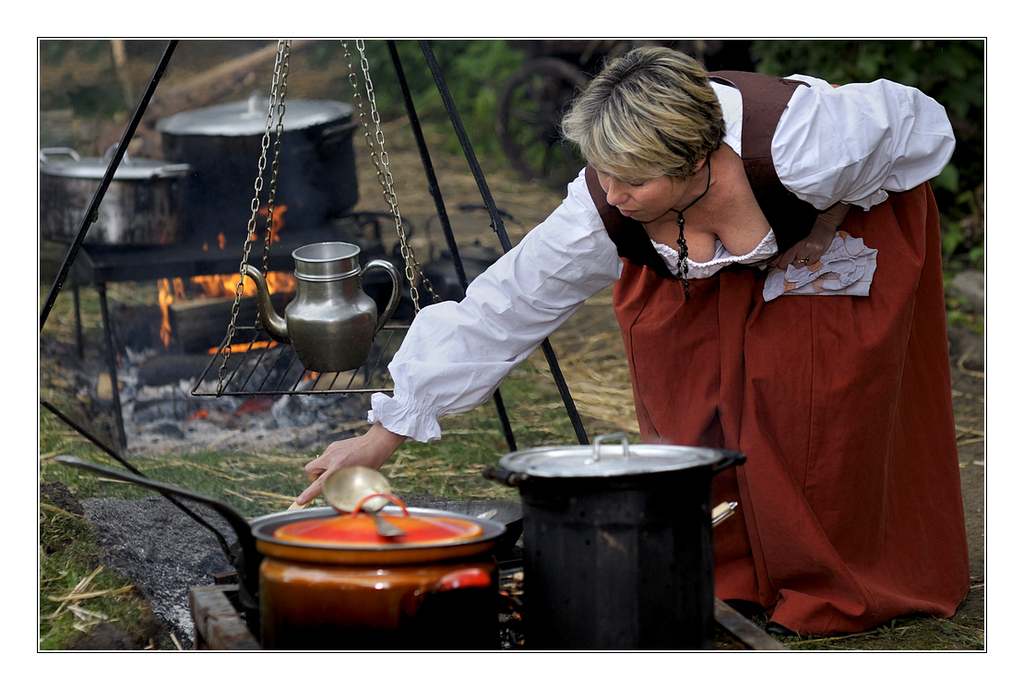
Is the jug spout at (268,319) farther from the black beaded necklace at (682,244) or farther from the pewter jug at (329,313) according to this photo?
the black beaded necklace at (682,244)

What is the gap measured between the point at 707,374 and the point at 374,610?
1144 mm

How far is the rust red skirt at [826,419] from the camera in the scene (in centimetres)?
224

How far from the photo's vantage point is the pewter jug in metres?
2.50

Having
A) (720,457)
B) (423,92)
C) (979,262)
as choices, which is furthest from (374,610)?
(423,92)

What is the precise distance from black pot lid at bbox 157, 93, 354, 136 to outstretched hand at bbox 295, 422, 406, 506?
2302mm

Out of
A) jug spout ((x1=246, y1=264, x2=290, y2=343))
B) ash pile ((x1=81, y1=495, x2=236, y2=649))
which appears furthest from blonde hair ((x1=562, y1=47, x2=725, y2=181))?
ash pile ((x1=81, y1=495, x2=236, y2=649))

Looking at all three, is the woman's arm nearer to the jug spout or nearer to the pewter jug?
the pewter jug

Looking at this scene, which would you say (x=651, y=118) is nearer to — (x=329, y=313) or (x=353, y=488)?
(x=353, y=488)

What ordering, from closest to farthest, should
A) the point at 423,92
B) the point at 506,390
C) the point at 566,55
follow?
the point at 506,390
the point at 566,55
the point at 423,92

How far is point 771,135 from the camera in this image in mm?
1986

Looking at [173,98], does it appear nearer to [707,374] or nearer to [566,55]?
[566,55]

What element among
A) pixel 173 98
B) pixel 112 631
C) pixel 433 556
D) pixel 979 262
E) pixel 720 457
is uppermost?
pixel 173 98

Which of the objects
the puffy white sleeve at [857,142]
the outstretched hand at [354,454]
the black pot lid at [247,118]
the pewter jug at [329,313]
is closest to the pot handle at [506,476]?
the outstretched hand at [354,454]

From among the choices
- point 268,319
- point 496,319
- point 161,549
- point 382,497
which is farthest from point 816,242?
point 161,549
